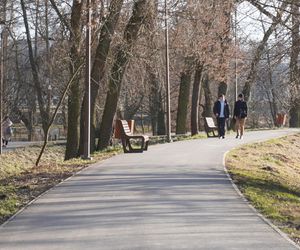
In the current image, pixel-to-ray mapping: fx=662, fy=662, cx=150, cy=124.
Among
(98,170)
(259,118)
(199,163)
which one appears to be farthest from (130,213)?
(259,118)

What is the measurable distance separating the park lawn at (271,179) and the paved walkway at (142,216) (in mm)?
355

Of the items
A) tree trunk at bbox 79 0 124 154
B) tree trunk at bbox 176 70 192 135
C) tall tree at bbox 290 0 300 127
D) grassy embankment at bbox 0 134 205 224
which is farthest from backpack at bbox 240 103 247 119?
tree trunk at bbox 176 70 192 135

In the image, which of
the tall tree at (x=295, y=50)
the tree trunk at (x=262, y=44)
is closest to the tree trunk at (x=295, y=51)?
the tall tree at (x=295, y=50)

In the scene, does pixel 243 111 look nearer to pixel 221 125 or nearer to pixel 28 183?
pixel 221 125

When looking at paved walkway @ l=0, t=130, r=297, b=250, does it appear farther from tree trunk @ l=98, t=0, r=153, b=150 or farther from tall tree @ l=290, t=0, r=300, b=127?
tree trunk @ l=98, t=0, r=153, b=150

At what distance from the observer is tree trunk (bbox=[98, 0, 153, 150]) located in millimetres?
25234

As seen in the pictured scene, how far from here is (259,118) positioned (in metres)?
74.3

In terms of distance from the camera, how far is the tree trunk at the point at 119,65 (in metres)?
25.2

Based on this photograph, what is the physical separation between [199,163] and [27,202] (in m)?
7.40

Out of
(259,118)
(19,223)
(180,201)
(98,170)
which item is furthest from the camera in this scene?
(259,118)

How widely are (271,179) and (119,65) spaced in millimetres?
10752

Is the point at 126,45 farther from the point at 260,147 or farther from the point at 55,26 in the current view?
the point at 260,147

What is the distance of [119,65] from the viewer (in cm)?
2639

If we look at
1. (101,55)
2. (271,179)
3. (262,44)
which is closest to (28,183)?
(271,179)
